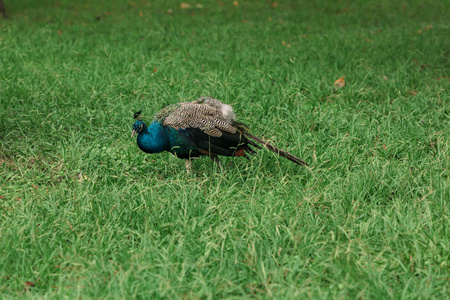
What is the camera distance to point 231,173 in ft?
13.2

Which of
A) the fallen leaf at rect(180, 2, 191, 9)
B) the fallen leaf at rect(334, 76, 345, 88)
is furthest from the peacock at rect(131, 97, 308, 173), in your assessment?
the fallen leaf at rect(180, 2, 191, 9)

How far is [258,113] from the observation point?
5238 millimetres

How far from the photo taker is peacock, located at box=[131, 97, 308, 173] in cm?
395

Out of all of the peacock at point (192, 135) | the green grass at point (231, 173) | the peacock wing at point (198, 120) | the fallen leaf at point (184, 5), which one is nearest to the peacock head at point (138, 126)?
the peacock at point (192, 135)

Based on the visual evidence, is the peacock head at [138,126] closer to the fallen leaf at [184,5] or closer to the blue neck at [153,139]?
the blue neck at [153,139]

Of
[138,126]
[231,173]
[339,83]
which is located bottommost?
[231,173]

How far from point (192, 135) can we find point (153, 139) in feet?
1.03

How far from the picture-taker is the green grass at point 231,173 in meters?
2.86

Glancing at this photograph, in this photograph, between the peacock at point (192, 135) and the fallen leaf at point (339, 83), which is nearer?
the peacock at point (192, 135)

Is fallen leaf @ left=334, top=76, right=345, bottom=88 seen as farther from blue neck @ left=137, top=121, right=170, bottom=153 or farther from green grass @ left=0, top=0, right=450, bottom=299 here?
blue neck @ left=137, top=121, right=170, bottom=153

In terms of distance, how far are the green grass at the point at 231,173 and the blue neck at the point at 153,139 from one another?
0.25 meters

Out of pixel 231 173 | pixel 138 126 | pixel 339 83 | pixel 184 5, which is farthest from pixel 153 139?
pixel 184 5

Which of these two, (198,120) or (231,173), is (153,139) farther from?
(231,173)

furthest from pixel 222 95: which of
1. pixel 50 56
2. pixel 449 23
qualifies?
pixel 449 23
